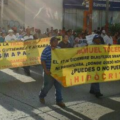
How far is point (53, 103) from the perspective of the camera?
297 inches

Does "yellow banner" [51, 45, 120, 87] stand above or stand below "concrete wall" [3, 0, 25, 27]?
below

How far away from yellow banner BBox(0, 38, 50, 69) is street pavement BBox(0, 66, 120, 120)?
0.62 meters

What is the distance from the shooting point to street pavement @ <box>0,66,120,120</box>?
6609 millimetres

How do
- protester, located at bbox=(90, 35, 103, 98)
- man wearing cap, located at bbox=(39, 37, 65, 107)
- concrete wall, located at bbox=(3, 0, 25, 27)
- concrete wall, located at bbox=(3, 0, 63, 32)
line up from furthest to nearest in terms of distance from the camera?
concrete wall, located at bbox=(3, 0, 63, 32)
concrete wall, located at bbox=(3, 0, 25, 27)
protester, located at bbox=(90, 35, 103, 98)
man wearing cap, located at bbox=(39, 37, 65, 107)

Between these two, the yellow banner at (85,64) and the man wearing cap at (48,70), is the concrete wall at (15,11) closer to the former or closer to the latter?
the yellow banner at (85,64)

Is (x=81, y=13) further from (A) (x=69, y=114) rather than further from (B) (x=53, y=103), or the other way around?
(A) (x=69, y=114)

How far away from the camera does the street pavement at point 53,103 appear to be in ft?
21.7

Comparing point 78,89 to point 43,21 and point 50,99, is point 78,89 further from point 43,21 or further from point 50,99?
point 43,21

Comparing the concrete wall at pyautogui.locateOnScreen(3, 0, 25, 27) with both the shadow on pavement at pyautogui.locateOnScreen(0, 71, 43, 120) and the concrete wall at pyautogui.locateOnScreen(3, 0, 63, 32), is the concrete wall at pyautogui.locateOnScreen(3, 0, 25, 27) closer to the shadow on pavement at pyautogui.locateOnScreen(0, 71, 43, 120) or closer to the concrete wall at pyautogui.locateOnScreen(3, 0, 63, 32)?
the concrete wall at pyautogui.locateOnScreen(3, 0, 63, 32)

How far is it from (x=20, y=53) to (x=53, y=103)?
3.60m

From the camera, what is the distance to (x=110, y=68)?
7766 millimetres

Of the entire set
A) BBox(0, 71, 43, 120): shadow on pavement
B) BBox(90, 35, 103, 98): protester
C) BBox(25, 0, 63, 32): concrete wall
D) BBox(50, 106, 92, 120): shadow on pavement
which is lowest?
BBox(50, 106, 92, 120): shadow on pavement

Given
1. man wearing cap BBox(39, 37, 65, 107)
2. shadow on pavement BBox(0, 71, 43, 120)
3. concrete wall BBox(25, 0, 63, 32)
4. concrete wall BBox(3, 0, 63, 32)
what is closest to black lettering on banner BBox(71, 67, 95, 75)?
man wearing cap BBox(39, 37, 65, 107)

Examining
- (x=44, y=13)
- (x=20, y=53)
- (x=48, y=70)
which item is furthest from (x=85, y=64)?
(x=44, y=13)
